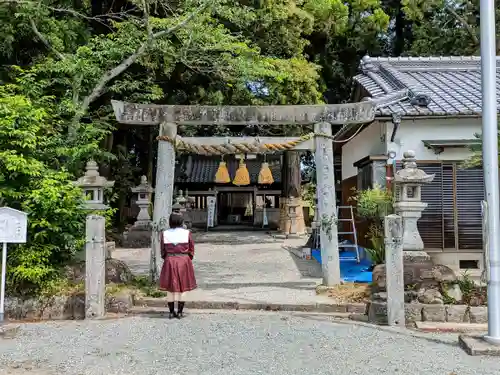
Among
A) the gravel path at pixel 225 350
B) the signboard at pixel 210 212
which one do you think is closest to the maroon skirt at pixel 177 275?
the gravel path at pixel 225 350

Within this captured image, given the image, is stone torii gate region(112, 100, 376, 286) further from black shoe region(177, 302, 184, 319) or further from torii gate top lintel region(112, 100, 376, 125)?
black shoe region(177, 302, 184, 319)

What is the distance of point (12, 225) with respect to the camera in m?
6.57

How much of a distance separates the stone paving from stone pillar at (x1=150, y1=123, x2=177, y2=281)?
3.45 ft

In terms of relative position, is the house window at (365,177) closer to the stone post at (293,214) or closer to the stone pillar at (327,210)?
the stone pillar at (327,210)

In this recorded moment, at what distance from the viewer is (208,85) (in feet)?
53.6

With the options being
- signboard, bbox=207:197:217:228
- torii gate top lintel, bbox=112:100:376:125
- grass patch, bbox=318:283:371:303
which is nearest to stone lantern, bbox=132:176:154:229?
signboard, bbox=207:197:217:228

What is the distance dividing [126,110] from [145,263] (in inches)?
205

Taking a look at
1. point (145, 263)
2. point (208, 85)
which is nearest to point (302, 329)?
point (145, 263)

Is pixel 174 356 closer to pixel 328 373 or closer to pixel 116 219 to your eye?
pixel 328 373

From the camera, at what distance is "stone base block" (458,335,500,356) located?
5270 mm

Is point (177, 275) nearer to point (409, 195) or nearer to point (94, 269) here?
point (94, 269)

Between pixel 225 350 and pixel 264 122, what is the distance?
4.90m

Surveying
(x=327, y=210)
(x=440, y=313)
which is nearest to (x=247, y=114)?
(x=327, y=210)

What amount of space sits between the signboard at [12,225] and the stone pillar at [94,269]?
0.93m
